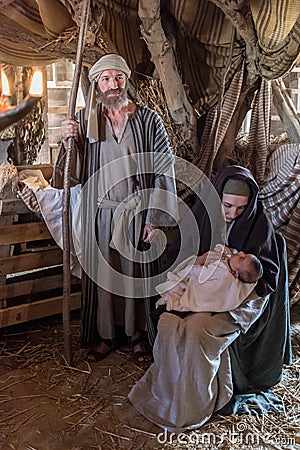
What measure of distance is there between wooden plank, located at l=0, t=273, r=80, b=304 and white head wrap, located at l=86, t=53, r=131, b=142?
3.41 ft

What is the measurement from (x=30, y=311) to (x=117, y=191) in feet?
3.32

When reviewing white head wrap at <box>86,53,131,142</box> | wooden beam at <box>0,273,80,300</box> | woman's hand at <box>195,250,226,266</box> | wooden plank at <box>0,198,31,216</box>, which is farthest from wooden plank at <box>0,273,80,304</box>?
woman's hand at <box>195,250,226,266</box>

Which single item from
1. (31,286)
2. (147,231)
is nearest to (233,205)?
(147,231)

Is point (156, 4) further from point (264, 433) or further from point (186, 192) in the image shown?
point (264, 433)

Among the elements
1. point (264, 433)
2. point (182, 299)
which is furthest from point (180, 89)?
point (264, 433)

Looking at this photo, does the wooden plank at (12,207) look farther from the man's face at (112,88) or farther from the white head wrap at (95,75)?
the man's face at (112,88)

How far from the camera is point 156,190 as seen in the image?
2.96 metres

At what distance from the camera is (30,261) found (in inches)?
130

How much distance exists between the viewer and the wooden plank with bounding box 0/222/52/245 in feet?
10.4

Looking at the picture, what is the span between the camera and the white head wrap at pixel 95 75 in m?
2.75

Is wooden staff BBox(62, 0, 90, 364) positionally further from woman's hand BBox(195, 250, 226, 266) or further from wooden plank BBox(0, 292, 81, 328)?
woman's hand BBox(195, 250, 226, 266)

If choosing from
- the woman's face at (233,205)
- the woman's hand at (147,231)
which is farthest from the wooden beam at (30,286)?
the woman's face at (233,205)

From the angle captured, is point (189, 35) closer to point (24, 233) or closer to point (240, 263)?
point (24, 233)

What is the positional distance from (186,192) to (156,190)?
952 mm
